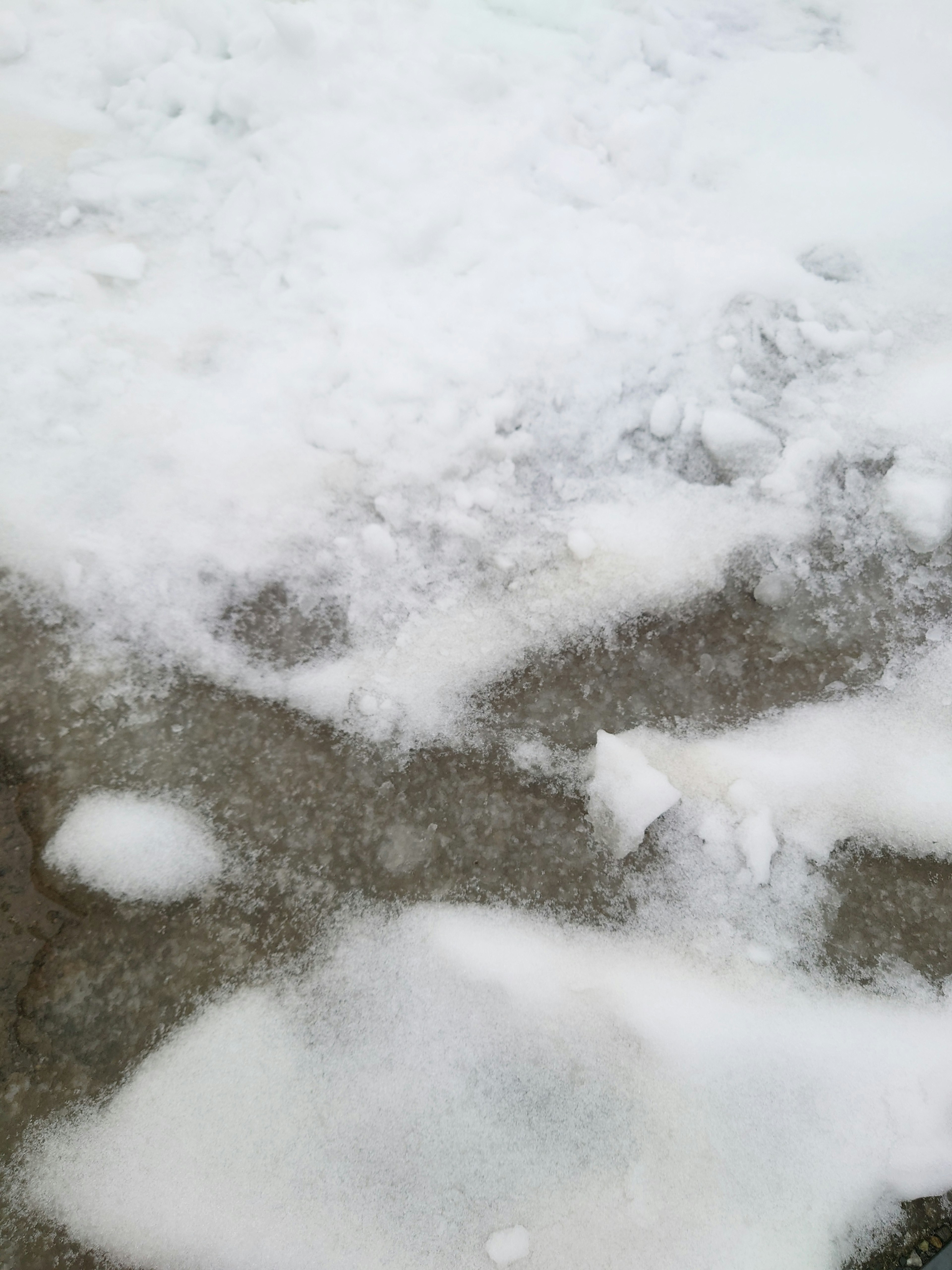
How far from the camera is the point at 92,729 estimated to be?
4.19ft

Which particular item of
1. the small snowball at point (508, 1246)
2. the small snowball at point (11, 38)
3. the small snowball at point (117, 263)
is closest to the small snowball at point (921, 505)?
the small snowball at point (508, 1246)

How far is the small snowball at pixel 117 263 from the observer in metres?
1.63

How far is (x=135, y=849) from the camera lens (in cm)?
119

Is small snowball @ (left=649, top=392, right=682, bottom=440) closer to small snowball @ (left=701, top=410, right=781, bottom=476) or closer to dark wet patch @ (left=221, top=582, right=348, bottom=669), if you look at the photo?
small snowball @ (left=701, top=410, right=781, bottom=476)

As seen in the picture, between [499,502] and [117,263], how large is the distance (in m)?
1.05

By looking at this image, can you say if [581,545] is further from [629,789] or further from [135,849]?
[135,849]

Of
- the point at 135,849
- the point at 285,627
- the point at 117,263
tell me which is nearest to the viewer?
the point at 135,849

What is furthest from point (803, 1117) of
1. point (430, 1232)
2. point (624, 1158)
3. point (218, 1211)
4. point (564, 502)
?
point (564, 502)

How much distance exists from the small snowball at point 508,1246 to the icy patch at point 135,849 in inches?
26.6

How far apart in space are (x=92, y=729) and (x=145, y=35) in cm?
180

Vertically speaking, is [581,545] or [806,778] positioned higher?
[581,545]

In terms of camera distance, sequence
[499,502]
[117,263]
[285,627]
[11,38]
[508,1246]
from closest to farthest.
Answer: [508,1246] → [285,627] → [499,502] → [117,263] → [11,38]

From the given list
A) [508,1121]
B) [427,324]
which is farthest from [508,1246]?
[427,324]

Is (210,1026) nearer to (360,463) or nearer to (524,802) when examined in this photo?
(524,802)
